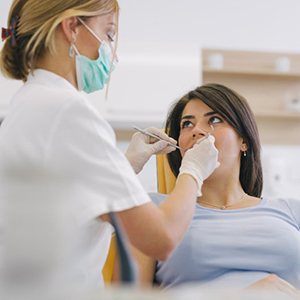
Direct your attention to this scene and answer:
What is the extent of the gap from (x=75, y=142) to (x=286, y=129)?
305 cm

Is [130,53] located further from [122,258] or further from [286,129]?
[122,258]

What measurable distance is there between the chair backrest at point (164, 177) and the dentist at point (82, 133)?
19.5 inches

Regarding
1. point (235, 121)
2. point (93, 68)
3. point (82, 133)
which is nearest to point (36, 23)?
point (93, 68)

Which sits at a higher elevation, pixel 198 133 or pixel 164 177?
pixel 198 133

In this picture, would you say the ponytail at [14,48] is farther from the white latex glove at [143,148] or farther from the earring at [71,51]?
the white latex glove at [143,148]

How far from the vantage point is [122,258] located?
622 mm

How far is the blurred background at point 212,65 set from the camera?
3.42 meters

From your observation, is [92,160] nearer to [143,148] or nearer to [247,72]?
[143,148]

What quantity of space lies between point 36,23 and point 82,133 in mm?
333

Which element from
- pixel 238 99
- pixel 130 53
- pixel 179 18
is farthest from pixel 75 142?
pixel 179 18

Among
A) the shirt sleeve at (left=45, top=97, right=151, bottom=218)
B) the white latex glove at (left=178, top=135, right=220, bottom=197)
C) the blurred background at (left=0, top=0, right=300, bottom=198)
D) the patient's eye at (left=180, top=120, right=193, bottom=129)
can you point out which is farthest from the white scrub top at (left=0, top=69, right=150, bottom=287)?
the blurred background at (left=0, top=0, right=300, bottom=198)

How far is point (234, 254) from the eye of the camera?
5.32 ft

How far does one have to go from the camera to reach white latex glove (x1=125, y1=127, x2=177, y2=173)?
67.2 inches

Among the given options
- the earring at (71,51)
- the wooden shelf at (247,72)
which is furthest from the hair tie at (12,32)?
the wooden shelf at (247,72)
